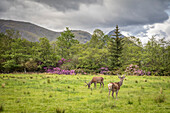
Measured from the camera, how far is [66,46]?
5497 cm

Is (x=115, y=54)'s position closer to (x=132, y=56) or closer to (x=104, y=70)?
(x=104, y=70)

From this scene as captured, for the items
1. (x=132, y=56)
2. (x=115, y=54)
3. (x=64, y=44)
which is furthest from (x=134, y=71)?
(x=64, y=44)

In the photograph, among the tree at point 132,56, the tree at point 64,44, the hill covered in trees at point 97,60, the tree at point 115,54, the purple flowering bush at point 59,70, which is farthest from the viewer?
the tree at point 64,44

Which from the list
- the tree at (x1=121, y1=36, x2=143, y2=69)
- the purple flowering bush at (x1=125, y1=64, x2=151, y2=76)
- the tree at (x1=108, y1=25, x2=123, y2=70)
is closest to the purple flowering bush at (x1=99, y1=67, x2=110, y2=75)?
the tree at (x1=108, y1=25, x2=123, y2=70)

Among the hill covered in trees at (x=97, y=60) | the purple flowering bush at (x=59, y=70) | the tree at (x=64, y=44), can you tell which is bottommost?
the purple flowering bush at (x=59, y=70)

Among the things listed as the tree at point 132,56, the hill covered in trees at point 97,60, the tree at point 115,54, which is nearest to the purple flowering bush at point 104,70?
the hill covered in trees at point 97,60

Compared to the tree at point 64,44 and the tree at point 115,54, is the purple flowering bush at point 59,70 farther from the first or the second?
the tree at point 115,54

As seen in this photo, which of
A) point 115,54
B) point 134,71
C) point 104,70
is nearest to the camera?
point 134,71

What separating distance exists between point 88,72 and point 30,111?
29.6m

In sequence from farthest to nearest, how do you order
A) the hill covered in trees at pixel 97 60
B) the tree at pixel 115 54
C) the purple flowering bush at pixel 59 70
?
the tree at pixel 115 54, the purple flowering bush at pixel 59 70, the hill covered in trees at pixel 97 60

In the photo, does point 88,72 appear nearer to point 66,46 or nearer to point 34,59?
point 34,59

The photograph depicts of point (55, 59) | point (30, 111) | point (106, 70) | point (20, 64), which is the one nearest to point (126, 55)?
point (106, 70)

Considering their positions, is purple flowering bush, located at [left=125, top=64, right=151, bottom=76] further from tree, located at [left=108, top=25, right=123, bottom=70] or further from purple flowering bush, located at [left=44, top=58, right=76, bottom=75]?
purple flowering bush, located at [left=44, top=58, right=76, bottom=75]

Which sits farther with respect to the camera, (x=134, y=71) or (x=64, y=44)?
(x=64, y=44)
